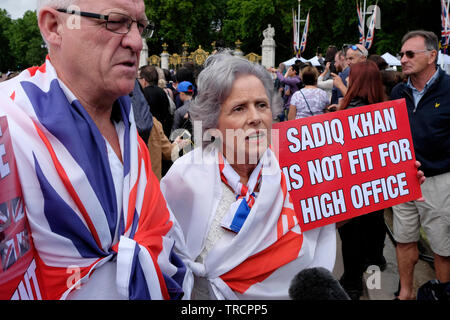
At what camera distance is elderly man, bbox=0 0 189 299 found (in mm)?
1192

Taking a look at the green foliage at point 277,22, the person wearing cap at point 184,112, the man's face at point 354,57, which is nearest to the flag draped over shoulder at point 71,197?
the person wearing cap at point 184,112

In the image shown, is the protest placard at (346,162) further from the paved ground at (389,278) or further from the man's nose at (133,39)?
the paved ground at (389,278)

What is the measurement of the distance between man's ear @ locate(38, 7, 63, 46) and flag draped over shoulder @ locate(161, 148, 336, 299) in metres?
0.94

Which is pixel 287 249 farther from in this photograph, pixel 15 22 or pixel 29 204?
pixel 15 22

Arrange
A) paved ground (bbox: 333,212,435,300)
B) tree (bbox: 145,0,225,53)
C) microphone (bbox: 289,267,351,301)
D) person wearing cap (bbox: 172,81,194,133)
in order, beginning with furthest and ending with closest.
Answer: tree (bbox: 145,0,225,53)
person wearing cap (bbox: 172,81,194,133)
paved ground (bbox: 333,212,435,300)
microphone (bbox: 289,267,351,301)

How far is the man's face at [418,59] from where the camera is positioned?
11.5 ft

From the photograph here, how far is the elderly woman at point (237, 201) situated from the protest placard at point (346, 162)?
14 centimetres

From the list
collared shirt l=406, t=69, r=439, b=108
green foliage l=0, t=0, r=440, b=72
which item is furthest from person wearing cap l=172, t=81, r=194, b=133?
green foliage l=0, t=0, r=440, b=72

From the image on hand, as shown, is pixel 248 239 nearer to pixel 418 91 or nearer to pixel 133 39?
pixel 133 39

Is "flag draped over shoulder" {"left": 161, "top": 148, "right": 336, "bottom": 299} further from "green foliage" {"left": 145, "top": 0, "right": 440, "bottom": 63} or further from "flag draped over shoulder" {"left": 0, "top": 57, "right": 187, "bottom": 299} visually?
"green foliage" {"left": 145, "top": 0, "right": 440, "bottom": 63}

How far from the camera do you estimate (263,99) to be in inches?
78.2

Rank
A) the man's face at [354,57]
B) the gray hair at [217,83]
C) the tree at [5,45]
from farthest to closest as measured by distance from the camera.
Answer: the tree at [5,45]
the man's face at [354,57]
the gray hair at [217,83]

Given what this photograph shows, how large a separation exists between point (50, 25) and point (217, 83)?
86cm

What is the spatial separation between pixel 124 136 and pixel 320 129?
1176mm
